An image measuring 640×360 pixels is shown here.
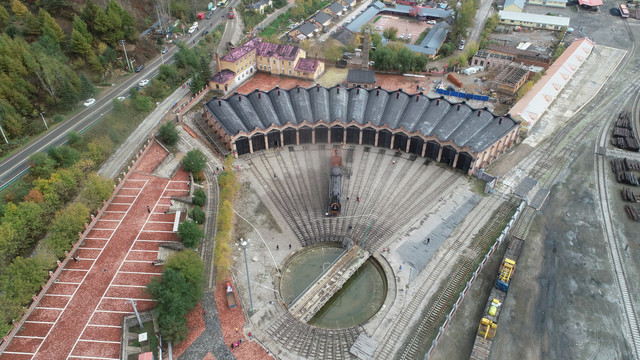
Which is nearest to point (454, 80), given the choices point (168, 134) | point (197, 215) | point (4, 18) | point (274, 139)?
point (274, 139)

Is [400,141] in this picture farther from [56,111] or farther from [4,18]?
[4,18]

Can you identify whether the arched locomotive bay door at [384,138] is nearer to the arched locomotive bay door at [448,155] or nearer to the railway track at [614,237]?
the arched locomotive bay door at [448,155]

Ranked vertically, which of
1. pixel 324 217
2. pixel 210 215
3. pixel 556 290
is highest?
pixel 210 215

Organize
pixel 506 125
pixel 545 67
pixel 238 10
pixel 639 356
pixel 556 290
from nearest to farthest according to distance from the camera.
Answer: pixel 639 356 < pixel 556 290 < pixel 506 125 < pixel 545 67 < pixel 238 10

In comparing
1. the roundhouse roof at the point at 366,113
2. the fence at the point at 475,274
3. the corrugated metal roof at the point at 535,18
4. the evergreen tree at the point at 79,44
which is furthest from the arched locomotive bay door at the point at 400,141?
the corrugated metal roof at the point at 535,18

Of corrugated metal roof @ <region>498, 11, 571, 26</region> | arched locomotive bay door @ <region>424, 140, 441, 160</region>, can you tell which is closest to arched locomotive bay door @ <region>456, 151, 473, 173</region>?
arched locomotive bay door @ <region>424, 140, 441, 160</region>

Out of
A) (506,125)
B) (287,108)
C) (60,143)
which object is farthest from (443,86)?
(60,143)

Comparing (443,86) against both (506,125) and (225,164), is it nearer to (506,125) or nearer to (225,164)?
(506,125)
